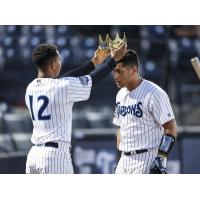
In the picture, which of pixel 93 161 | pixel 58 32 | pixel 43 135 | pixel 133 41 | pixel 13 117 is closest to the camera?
pixel 43 135

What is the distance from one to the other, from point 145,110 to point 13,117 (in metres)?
4.85

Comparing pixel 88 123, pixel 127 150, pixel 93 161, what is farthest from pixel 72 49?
pixel 127 150

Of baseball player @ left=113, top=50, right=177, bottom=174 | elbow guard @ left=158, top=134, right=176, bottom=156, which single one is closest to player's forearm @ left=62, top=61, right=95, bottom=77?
baseball player @ left=113, top=50, right=177, bottom=174

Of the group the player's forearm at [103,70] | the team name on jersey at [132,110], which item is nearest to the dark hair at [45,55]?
the player's forearm at [103,70]

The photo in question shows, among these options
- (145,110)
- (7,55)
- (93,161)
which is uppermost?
(7,55)

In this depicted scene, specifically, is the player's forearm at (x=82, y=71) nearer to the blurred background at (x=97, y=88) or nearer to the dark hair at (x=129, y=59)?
the dark hair at (x=129, y=59)

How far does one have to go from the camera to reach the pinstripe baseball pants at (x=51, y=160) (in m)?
5.86

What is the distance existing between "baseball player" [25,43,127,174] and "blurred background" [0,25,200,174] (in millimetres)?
3190

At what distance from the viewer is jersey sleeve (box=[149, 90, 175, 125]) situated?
238 inches

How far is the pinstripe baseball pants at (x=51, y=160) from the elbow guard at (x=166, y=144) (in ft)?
2.27

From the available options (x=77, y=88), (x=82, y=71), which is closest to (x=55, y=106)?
(x=77, y=88)

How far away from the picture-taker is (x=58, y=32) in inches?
500

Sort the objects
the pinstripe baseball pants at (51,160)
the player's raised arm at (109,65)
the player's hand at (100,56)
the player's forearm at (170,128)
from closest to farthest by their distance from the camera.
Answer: the pinstripe baseball pants at (51,160) < the player's raised arm at (109,65) < the player's forearm at (170,128) < the player's hand at (100,56)

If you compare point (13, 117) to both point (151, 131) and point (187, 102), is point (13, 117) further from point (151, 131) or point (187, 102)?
point (151, 131)
